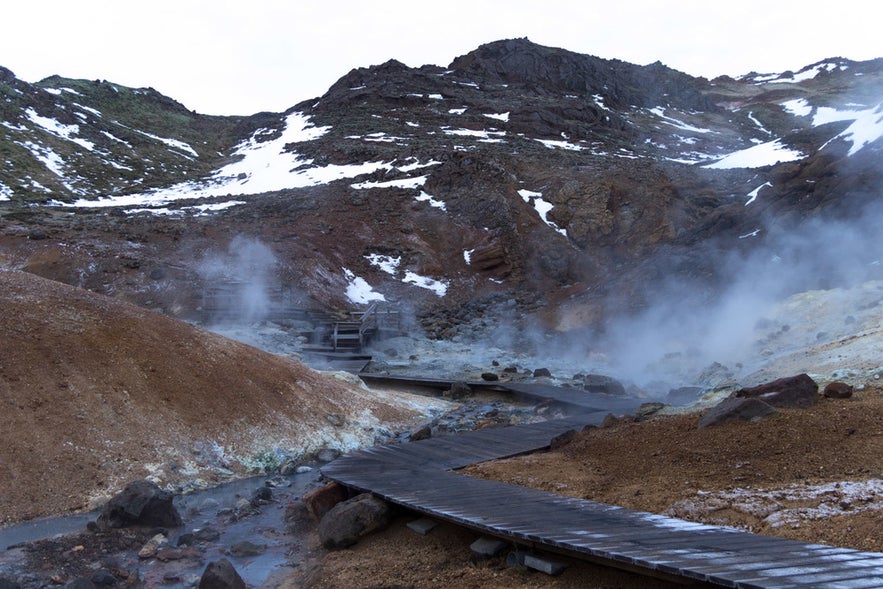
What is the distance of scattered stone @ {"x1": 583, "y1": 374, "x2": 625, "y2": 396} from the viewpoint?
616 inches

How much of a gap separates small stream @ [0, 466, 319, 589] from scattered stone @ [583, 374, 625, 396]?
833 cm

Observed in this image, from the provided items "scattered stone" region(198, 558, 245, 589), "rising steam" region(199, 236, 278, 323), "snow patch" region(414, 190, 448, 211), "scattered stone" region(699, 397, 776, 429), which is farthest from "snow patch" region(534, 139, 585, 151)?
"scattered stone" region(198, 558, 245, 589)

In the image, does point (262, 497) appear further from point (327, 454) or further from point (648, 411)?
point (648, 411)

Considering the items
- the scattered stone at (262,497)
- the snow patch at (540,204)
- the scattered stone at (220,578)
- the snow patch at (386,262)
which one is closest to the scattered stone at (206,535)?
the scattered stone at (262,497)

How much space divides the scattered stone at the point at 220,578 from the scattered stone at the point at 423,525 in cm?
170

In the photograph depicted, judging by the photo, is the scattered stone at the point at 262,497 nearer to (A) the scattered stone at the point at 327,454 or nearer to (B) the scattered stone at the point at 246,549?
(B) the scattered stone at the point at 246,549

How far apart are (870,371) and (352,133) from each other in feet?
134

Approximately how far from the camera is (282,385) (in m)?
12.4

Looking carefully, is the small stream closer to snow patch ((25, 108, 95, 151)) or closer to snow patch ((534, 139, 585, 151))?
snow patch ((534, 139, 585, 151))

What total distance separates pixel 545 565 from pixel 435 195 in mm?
30854

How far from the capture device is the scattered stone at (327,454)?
11023 mm

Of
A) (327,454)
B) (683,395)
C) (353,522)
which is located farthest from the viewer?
(683,395)

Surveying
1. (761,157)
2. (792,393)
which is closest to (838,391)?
(792,393)

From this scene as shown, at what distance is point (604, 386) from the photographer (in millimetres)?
15781
